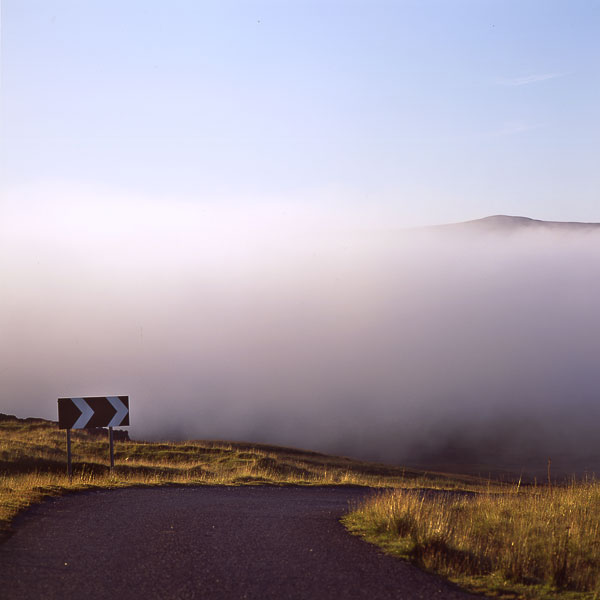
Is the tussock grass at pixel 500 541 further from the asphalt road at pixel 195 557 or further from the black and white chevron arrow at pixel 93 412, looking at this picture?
the black and white chevron arrow at pixel 93 412

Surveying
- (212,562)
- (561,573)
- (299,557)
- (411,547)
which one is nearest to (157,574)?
Result: (212,562)

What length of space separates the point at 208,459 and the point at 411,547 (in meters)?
24.5

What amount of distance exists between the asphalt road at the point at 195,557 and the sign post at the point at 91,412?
4.44 meters

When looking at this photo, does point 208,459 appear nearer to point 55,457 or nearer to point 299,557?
point 55,457

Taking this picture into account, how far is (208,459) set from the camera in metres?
32.9

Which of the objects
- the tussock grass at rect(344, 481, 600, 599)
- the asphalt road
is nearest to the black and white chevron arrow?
the asphalt road

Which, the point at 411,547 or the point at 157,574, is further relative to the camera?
the point at 411,547

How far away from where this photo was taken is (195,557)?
8.95m

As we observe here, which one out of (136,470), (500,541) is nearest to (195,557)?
(500,541)

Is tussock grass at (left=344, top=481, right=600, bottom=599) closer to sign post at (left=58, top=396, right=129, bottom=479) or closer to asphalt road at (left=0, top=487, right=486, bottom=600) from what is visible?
asphalt road at (left=0, top=487, right=486, bottom=600)

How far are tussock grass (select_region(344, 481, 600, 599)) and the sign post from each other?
26.3ft

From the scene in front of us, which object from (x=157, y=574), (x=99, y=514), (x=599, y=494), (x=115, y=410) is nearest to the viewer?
(x=157, y=574)

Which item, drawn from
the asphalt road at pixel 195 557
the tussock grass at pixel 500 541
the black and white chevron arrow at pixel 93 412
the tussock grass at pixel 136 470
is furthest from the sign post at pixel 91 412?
the tussock grass at pixel 500 541

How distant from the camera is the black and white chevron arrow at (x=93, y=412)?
17.9 meters
